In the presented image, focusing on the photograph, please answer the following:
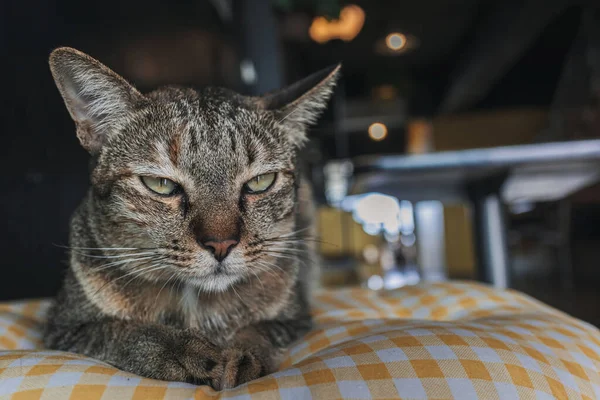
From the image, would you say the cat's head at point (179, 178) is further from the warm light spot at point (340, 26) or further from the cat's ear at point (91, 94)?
the warm light spot at point (340, 26)

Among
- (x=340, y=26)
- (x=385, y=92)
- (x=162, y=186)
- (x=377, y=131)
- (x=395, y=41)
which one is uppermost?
(x=395, y=41)

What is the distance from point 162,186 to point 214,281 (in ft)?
0.65

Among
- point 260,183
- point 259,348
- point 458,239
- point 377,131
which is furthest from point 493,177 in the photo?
point 458,239

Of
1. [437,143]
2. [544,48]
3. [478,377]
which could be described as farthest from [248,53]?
[437,143]

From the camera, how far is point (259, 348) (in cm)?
75

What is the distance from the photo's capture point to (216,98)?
0.93 m

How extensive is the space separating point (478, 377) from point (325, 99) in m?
0.68

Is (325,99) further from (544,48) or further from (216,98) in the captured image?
(544,48)

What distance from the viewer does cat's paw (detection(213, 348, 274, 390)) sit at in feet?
2.10

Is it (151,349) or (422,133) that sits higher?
(422,133)

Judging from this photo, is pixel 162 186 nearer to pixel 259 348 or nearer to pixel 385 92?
pixel 259 348

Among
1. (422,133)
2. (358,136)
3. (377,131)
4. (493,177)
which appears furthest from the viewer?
(422,133)

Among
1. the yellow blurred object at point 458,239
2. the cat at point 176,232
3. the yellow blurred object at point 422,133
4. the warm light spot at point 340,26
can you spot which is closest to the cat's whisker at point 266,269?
the cat at point 176,232

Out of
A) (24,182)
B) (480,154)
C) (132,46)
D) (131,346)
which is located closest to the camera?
(131,346)
